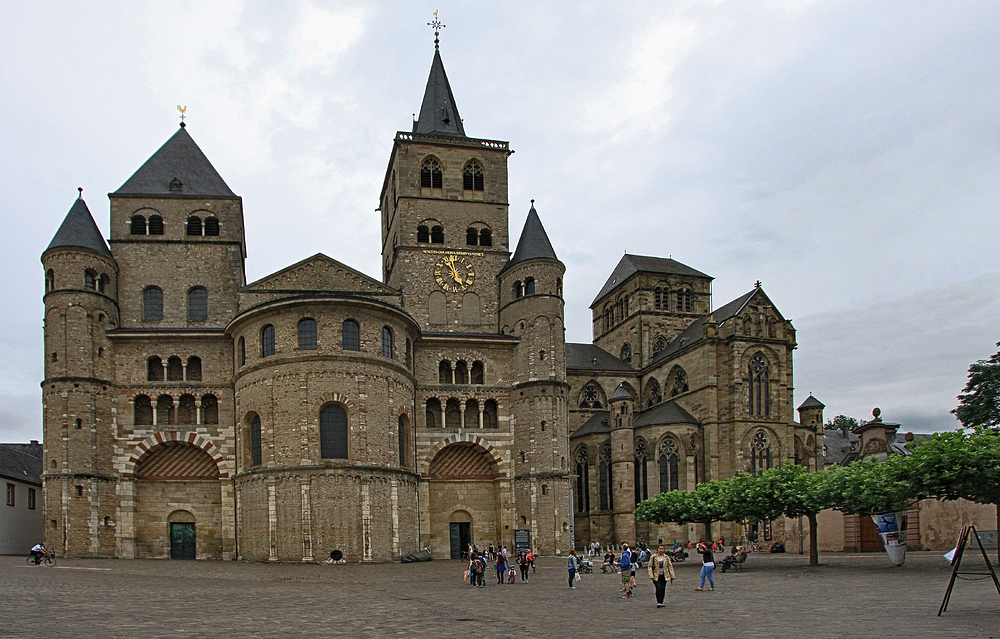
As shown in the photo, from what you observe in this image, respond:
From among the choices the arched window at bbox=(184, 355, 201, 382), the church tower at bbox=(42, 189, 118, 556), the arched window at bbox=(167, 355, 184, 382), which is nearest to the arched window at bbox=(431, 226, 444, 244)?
the arched window at bbox=(184, 355, 201, 382)

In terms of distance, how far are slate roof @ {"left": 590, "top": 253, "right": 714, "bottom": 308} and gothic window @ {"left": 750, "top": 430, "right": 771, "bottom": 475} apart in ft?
69.2

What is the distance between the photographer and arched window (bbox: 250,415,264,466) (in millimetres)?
46844

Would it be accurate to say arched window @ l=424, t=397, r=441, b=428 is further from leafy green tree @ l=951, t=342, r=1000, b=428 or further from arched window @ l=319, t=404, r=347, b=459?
leafy green tree @ l=951, t=342, r=1000, b=428

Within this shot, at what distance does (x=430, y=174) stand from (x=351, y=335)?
19.2m

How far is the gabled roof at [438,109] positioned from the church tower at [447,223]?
0.33 feet

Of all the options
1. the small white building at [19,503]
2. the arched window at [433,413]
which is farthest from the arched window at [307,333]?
the small white building at [19,503]

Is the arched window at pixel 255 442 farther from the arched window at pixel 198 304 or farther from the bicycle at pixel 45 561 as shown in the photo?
the bicycle at pixel 45 561

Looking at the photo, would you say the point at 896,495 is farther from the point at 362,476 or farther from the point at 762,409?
the point at 762,409

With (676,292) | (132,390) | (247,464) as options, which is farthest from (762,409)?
(132,390)

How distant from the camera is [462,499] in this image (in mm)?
52531

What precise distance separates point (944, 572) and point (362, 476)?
2643 centimetres

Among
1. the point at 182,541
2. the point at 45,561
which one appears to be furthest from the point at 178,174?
the point at 45,561

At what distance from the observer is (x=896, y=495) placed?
2973cm

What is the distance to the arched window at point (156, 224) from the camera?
2147 inches
